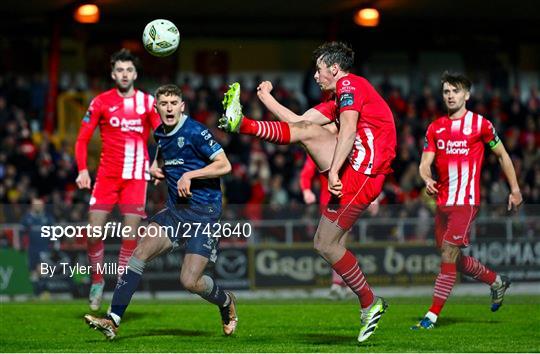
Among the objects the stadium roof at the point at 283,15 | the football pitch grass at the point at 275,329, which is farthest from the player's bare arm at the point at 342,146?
the stadium roof at the point at 283,15

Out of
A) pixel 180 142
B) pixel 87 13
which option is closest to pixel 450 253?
pixel 180 142

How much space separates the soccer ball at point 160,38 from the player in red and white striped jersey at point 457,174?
2.68 metres

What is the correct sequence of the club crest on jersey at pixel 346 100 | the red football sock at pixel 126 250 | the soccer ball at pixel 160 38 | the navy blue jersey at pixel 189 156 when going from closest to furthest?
the club crest on jersey at pixel 346 100 < the navy blue jersey at pixel 189 156 < the soccer ball at pixel 160 38 < the red football sock at pixel 126 250

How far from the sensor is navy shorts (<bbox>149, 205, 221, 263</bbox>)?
1045 centimetres

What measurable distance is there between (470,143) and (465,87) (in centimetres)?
55

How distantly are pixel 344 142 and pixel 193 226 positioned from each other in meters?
1.49

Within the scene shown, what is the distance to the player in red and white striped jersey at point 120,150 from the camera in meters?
12.9

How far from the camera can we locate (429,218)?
19.6m

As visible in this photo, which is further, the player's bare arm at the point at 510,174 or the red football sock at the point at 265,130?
the player's bare arm at the point at 510,174

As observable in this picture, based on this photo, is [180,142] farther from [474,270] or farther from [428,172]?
[474,270]

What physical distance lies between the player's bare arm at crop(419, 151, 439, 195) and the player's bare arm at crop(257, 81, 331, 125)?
4.99 feet

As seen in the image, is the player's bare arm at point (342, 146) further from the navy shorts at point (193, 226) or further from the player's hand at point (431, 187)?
the player's hand at point (431, 187)

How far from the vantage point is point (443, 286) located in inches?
467

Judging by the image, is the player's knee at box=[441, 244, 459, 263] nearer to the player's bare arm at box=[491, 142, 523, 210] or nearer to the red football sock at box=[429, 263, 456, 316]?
the red football sock at box=[429, 263, 456, 316]
